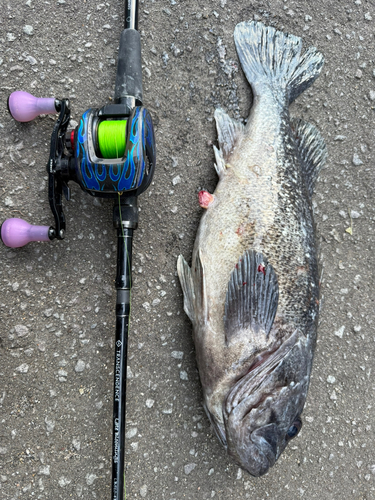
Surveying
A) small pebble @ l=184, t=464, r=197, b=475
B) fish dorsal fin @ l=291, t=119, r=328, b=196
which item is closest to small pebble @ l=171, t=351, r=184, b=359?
small pebble @ l=184, t=464, r=197, b=475

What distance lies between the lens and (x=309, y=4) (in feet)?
7.91

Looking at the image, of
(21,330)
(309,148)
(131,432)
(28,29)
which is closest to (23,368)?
(21,330)

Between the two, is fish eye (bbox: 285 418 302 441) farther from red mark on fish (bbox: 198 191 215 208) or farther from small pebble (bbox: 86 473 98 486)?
red mark on fish (bbox: 198 191 215 208)

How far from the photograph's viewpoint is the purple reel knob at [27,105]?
1.84 meters

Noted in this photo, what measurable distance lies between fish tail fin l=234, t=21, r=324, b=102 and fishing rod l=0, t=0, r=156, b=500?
0.67 m

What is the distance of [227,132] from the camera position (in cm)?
215

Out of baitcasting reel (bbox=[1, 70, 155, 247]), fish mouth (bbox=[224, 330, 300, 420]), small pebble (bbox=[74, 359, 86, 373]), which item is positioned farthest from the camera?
small pebble (bbox=[74, 359, 86, 373])

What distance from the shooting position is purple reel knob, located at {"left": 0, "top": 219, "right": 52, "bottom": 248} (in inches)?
71.6

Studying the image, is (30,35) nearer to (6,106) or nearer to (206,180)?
(6,106)

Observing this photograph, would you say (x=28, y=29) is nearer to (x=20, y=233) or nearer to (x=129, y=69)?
(x=129, y=69)

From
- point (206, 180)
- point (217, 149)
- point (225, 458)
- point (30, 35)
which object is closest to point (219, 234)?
point (206, 180)

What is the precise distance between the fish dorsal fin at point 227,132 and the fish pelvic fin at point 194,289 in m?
0.62

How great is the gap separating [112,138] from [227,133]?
30.5 inches

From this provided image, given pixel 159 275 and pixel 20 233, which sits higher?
pixel 20 233
